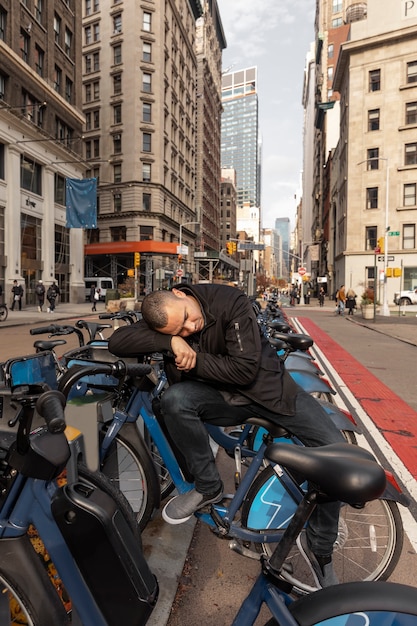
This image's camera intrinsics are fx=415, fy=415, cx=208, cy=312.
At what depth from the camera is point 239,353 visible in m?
2.24

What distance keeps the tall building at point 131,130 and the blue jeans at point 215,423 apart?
50261 mm

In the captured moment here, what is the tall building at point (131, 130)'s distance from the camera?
52.7 m

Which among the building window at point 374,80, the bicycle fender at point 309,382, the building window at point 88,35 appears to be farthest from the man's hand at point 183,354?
the building window at point 88,35

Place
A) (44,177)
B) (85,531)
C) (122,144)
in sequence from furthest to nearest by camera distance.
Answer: (122,144)
(44,177)
(85,531)

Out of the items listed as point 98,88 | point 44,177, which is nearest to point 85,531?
point 44,177

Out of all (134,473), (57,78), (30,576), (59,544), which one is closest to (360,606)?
(59,544)

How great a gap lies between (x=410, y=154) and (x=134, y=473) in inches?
1900

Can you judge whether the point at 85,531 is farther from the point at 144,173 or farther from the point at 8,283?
the point at 144,173

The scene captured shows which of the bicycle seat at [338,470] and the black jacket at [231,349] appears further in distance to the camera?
the black jacket at [231,349]

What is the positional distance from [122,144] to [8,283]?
1259 inches

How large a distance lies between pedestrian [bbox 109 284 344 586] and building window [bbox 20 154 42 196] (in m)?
32.9

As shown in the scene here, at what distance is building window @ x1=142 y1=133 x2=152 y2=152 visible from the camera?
177 feet

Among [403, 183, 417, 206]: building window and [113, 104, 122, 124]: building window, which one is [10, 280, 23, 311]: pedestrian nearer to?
[113, 104, 122, 124]: building window

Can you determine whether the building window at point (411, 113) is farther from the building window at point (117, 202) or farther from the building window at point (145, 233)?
the building window at point (117, 202)
